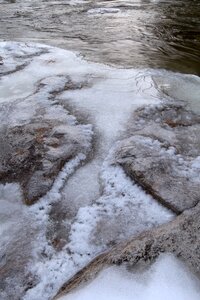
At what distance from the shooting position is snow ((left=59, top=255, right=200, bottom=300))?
185 cm

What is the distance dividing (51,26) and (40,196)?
18.5ft

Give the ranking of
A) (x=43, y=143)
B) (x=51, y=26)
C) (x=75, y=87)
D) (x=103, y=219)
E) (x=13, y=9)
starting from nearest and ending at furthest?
(x=103, y=219) < (x=43, y=143) < (x=75, y=87) < (x=51, y=26) < (x=13, y=9)

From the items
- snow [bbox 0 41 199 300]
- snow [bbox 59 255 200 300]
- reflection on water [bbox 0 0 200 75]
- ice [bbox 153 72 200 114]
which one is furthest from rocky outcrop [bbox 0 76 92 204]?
reflection on water [bbox 0 0 200 75]

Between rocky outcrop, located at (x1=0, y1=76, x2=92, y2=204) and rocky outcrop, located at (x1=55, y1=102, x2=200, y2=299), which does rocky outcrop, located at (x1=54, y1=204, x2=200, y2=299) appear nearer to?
rocky outcrop, located at (x1=55, y1=102, x2=200, y2=299)

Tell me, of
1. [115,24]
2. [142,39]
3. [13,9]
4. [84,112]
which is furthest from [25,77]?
[13,9]

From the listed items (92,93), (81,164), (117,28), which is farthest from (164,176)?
(117,28)

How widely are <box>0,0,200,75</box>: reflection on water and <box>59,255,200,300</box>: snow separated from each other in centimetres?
370

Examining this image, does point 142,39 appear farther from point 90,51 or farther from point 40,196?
point 40,196

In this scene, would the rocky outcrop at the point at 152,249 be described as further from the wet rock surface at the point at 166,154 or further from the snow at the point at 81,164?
the wet rock surface at the point at 166,154

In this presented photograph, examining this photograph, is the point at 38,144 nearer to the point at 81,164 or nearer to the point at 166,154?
the point at 81,164

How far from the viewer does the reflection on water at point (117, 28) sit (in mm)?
5723

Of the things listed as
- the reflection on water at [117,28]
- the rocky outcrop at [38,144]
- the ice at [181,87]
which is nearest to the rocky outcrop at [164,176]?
the ice at [181,87]

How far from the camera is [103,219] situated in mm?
2475

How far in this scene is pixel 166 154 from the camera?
3006 millimetres
